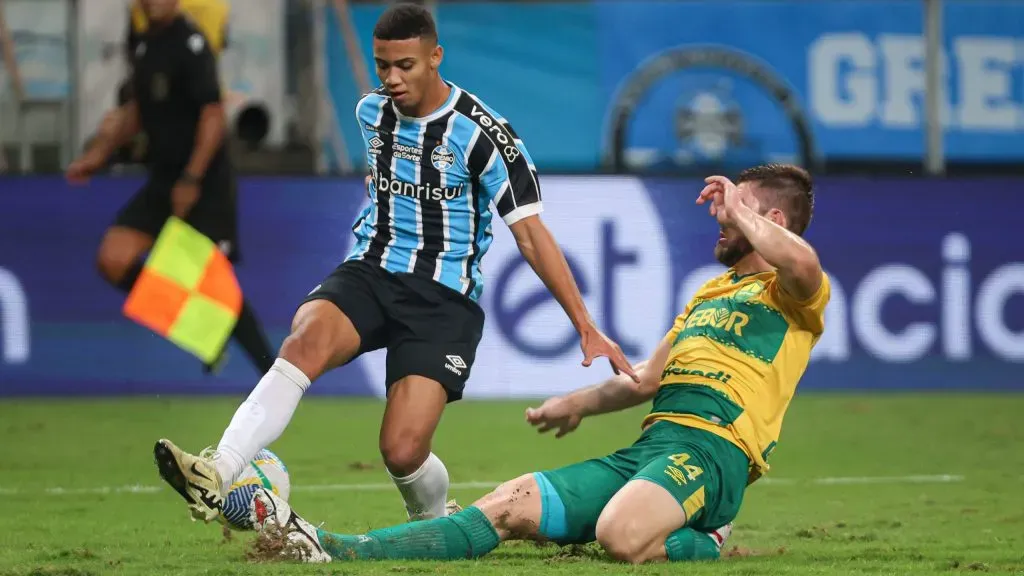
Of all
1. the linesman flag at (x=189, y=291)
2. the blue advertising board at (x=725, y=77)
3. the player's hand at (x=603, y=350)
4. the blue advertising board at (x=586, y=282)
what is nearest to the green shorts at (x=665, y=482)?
the player's hand at (x=603, y=350)

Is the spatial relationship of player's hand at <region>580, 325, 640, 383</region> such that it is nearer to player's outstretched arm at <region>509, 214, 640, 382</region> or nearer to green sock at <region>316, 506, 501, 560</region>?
player's outstretched arm at <region>509, 214, 640, 382</region>

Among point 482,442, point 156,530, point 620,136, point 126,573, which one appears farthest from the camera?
point 620,136

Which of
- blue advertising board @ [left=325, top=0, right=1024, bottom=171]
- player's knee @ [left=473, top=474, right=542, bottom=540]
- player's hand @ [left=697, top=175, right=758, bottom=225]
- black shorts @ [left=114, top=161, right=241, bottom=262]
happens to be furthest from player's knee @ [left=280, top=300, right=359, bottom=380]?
blue advertising board @ [left=325, top=0, right=1024, bottom=171]

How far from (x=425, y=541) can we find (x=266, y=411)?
2.04ft

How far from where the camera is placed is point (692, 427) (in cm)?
509

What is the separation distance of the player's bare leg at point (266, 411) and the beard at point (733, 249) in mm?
1222

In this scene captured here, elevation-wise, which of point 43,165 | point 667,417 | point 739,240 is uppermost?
point 739,240

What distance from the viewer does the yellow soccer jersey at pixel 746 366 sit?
5082 millimetres

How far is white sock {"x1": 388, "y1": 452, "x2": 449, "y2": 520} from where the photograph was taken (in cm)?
554

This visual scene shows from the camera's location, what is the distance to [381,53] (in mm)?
5336

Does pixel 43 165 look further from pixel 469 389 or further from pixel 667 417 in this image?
pixel 667 417

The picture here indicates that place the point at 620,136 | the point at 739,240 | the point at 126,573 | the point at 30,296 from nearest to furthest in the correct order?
1. the point at 126,573
2. the point at 739,240
3. the point at 30,296
4. the point at 620,136

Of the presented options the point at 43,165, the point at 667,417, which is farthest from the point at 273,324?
the point at 667,417

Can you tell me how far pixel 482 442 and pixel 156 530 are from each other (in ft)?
9.93
